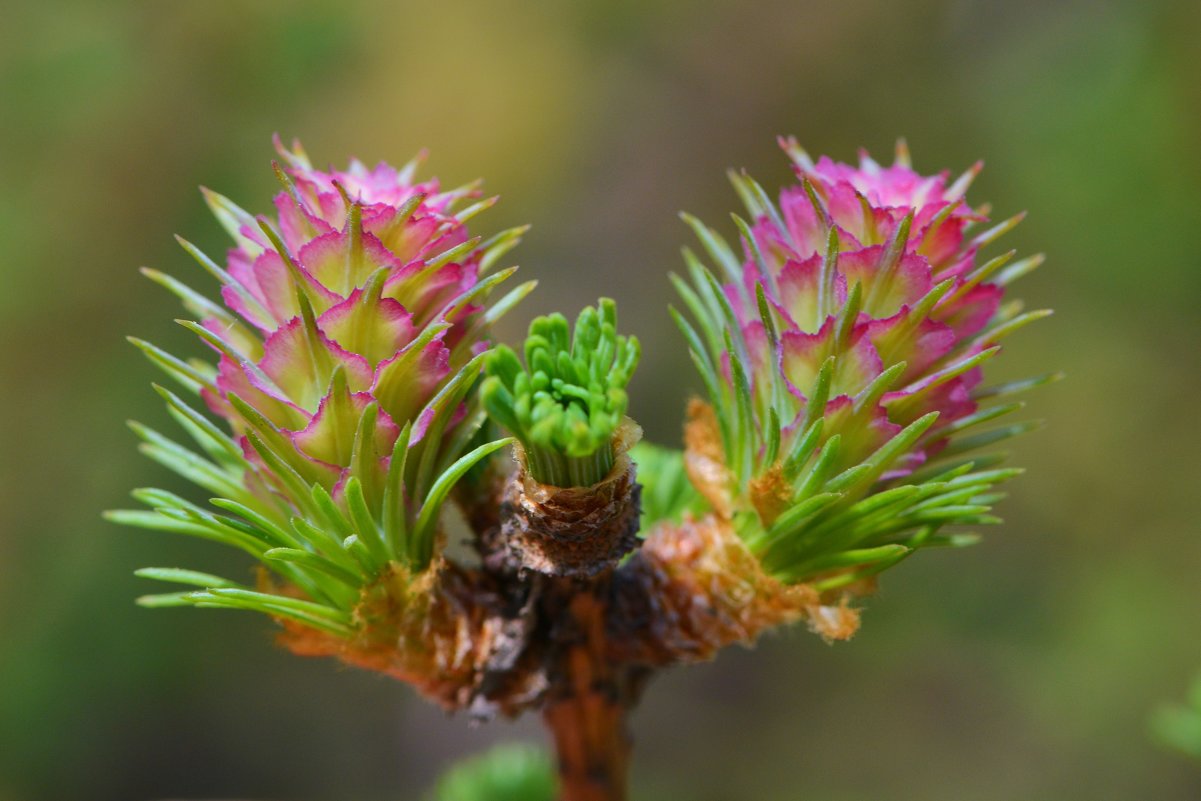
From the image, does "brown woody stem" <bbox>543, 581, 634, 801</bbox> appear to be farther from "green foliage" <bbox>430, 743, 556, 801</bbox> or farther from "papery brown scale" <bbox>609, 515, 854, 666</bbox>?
"green foliage" <bbox>430, 743, 556, 801</bbox>

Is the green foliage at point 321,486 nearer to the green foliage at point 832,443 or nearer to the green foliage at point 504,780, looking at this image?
the green foliage at point 832,443

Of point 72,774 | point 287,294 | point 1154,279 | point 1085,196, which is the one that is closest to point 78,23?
point 72,774

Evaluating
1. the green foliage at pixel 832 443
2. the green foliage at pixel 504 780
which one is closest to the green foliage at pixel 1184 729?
the green foliage at pixel 832 443

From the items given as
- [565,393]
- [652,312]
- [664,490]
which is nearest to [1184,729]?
[664,490]

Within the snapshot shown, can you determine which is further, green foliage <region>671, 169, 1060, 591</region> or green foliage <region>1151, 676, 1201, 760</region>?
green foliage <region>1151, 676, 1201, 760</region>

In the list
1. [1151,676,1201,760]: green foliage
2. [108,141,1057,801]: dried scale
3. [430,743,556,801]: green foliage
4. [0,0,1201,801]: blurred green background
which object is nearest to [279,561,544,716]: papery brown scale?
[108,141,1057,801]: dried scale
